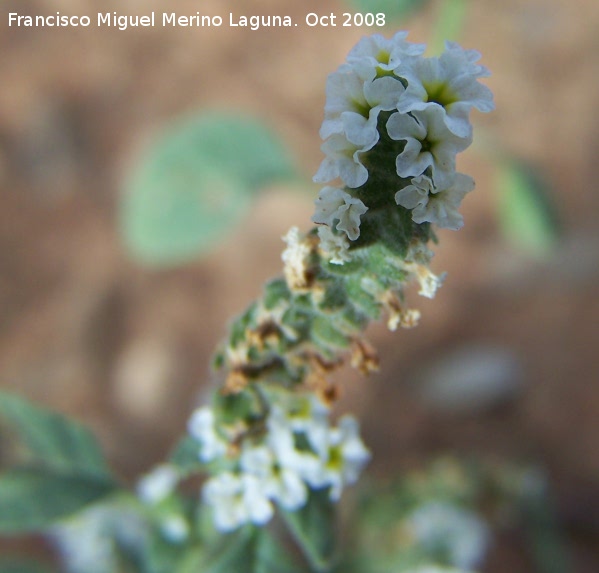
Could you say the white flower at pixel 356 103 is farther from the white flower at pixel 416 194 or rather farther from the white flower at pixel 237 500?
the white flower at pixel 237 500

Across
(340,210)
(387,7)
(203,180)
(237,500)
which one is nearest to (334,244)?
(340,210)

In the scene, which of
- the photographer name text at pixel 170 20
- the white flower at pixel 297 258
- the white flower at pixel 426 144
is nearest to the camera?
the white flower at pixel 426 144

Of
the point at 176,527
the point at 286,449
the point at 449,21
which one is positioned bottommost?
the point at 286,449

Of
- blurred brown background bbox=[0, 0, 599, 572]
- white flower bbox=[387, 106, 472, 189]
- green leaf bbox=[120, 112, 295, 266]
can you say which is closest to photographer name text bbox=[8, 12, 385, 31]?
blurred brown background bbox=[0, 0, 599, 572]

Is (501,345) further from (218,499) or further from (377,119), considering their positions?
(377,119)

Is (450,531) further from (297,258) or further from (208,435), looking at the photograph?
(297,258)

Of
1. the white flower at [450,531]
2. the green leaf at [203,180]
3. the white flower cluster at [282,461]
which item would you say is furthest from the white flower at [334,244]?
the green leaf at [203,180]
